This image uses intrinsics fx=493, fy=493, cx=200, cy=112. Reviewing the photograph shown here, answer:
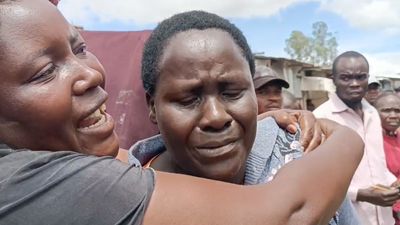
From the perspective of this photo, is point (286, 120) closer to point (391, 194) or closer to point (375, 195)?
point (375, 195)

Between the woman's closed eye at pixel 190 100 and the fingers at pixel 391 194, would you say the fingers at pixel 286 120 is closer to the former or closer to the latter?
the woman's closed eye at pixel 190 100

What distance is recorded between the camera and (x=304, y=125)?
1518 mm

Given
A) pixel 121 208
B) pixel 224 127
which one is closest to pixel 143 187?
pixel 121 208

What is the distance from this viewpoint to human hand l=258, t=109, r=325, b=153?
57.2 inches

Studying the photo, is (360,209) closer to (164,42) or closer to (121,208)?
(164,42)

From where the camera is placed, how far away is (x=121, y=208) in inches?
37.3

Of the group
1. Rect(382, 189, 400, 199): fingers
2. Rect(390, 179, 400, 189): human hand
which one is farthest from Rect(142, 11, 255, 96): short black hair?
Rect(390, 179, 400, 189): human hand

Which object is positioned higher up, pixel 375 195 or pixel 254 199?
pixel 254 199

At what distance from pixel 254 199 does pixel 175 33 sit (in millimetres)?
503

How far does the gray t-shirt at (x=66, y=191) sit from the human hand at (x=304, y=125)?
618mm

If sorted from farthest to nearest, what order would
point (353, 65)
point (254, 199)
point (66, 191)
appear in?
point (353, 65) → point (254, 199) → point (66, 191)

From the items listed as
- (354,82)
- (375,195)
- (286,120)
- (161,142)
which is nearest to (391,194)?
(375,195)

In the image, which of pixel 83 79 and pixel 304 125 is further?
pixel 304 125

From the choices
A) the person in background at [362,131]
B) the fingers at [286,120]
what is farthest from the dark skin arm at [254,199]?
the person in background at [362,131]
